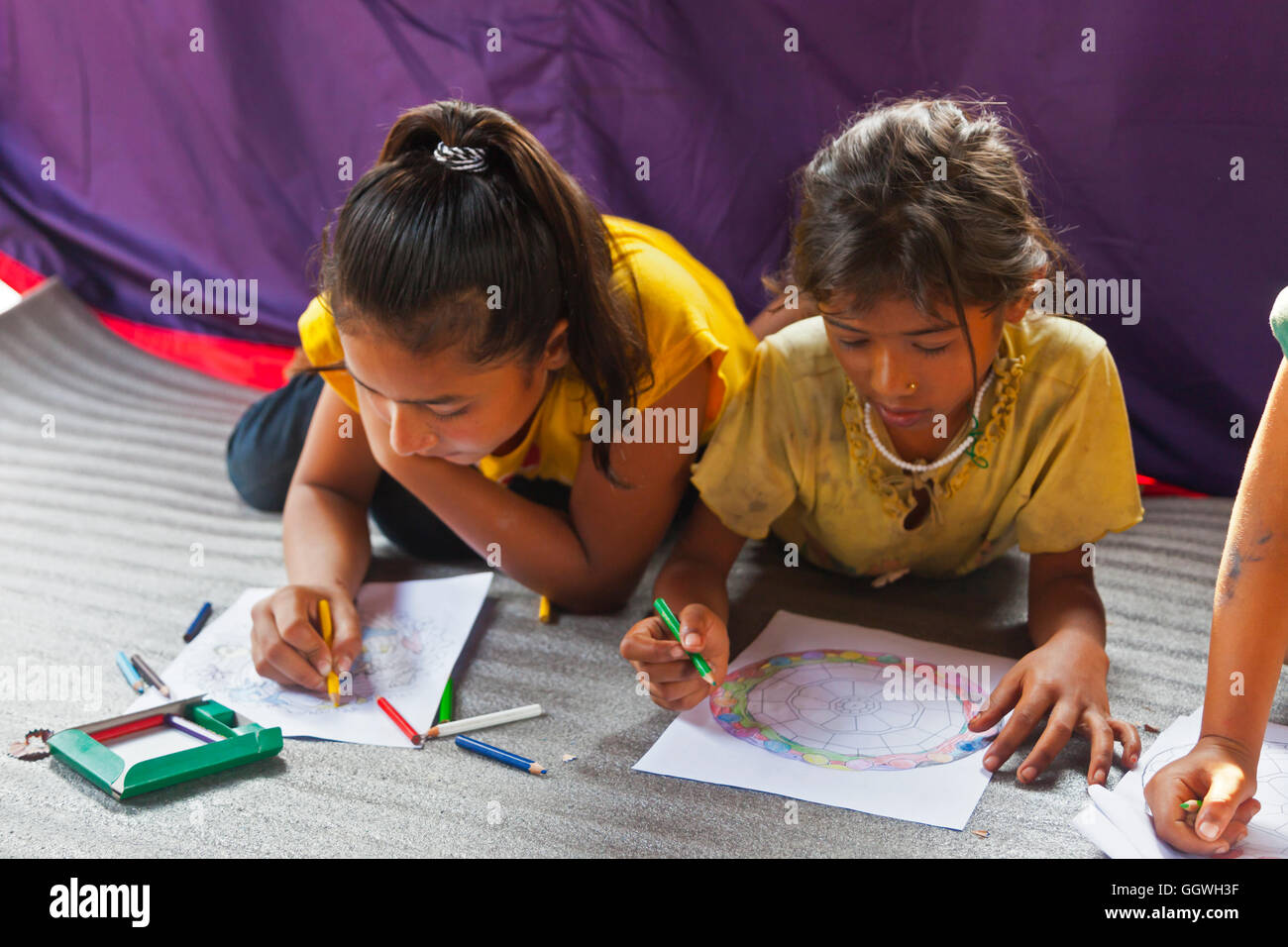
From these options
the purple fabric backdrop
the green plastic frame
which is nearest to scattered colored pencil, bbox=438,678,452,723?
the green plastic frame

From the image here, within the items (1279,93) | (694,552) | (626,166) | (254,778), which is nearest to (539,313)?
(694,552)

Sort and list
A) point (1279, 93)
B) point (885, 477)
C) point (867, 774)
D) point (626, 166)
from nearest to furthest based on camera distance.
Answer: point (867, 774) < point (885, 477) < point (1279, 93) < point (626, 166)

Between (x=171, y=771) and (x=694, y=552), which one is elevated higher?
(x=694, y=552)

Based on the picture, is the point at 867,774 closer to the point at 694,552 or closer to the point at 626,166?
the point at 694,552

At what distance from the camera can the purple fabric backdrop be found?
1375 millimetres

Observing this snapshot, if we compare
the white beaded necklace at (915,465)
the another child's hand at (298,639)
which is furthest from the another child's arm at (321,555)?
the white beaded necklace at (915,465)

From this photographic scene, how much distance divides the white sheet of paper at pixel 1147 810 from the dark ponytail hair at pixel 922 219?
1.11 ft

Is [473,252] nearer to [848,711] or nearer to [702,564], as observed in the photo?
[702,564]

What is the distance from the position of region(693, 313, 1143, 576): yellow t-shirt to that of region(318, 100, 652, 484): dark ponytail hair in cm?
16

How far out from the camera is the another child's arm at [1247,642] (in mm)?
797

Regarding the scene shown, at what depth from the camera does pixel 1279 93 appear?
1.32 m

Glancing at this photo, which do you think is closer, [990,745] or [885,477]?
[990,745]

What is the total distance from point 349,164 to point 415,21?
24 cm

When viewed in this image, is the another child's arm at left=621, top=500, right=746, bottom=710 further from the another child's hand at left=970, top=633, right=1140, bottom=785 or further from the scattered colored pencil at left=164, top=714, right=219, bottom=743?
the scattered colored pencil at left=164, top=714, right=219, bottom=743
